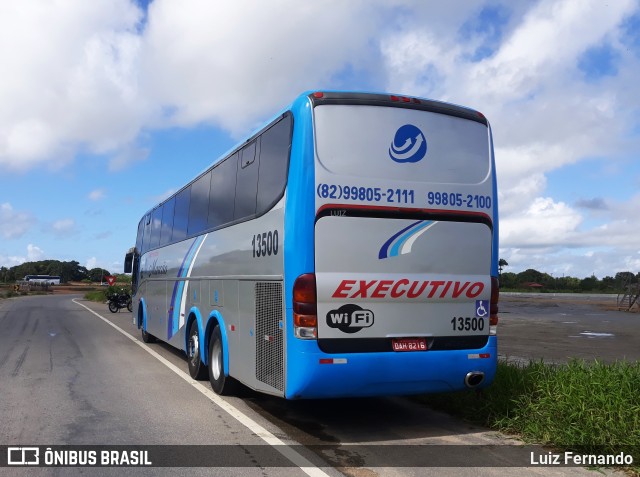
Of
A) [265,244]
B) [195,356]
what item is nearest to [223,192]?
[265,244]

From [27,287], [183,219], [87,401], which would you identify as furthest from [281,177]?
[27,287]

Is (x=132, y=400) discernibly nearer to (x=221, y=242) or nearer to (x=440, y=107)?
(x=221, y=242)

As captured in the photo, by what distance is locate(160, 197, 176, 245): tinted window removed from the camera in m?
13.4

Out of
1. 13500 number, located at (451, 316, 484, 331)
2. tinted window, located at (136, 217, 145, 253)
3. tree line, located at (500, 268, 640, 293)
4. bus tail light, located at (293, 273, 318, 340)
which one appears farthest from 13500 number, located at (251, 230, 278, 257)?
tree line, located at (500, 268, 640, 293)

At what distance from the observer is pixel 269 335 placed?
6879 millimetres

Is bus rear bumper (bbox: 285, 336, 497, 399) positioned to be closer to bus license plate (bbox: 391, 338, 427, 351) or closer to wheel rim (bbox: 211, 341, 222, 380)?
bus license plate (bbox: 391, 338, 427, 351)

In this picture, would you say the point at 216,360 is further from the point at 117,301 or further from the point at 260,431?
the point at 117,301

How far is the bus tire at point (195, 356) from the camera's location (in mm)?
9961

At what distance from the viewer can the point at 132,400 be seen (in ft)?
27.5

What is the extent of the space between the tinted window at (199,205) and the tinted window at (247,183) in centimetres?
191

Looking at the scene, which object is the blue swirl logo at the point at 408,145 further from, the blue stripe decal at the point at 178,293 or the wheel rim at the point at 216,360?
the blue stripe decal at the point at 178,293

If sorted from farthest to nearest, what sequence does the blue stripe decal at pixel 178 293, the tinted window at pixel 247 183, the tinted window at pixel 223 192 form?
the blue stripe decal at pixel 178 293
the tinted window at pixel 223 192
the tinted window at pixel 247 183

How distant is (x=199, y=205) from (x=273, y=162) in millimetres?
4009

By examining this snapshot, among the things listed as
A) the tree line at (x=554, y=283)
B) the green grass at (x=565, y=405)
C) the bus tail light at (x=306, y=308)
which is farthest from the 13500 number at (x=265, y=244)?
the tree line at (x=554, y=283)
